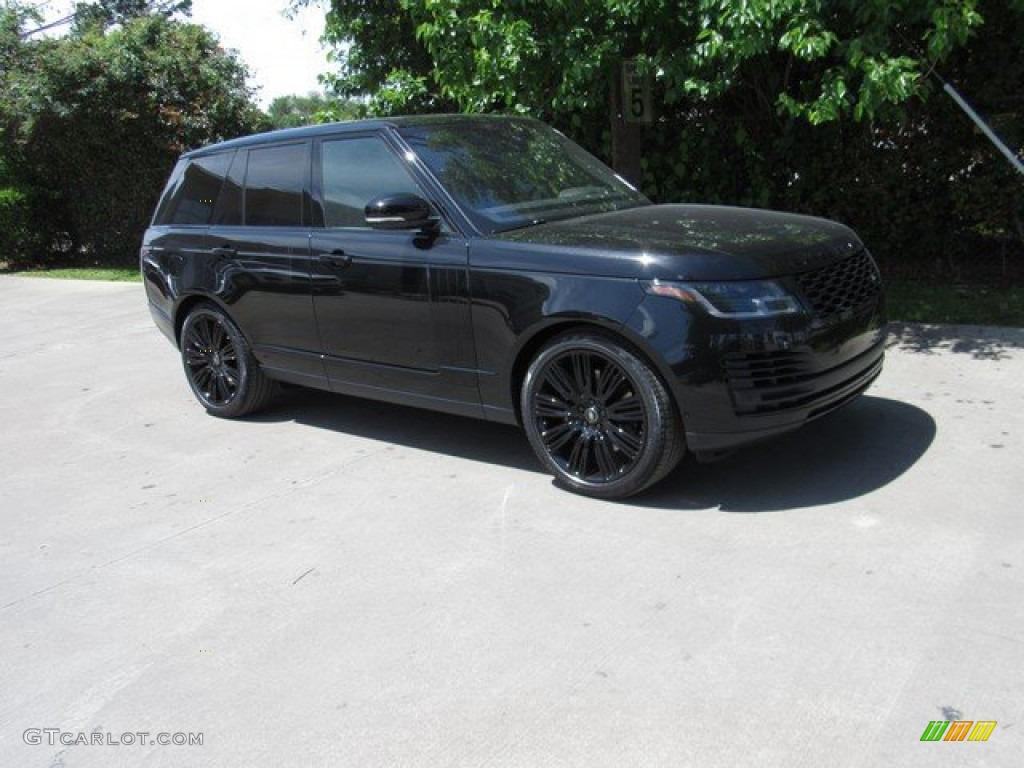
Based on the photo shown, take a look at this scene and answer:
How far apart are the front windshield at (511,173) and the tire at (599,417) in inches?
32.6

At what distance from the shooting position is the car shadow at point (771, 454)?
14.5 ft

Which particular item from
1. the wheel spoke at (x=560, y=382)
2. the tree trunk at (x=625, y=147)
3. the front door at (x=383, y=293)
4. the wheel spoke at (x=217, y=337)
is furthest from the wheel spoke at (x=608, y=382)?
the tree trunk at (x=625, y=147)

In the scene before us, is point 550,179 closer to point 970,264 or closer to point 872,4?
point 872,4

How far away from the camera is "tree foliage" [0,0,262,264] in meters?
15.6

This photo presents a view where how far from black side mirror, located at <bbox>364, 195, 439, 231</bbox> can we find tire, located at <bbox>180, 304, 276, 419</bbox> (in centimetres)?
186

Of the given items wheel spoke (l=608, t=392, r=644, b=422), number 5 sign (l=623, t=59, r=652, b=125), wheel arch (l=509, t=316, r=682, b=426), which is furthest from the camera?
number 5 sign (l=623, t=59, r=652, b=125)

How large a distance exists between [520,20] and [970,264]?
4.84 meters

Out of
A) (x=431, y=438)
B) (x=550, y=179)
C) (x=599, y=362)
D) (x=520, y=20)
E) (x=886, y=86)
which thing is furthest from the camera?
(x=520, y=20)

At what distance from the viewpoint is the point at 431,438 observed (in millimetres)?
5758

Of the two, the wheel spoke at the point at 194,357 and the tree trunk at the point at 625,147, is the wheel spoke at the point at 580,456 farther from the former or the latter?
the tree trunk at the point at 625,147

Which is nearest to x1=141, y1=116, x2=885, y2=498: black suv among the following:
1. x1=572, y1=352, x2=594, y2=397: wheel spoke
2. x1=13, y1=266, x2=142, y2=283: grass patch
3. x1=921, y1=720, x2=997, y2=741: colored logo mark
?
x1=572, y1=352, x2=594, y2=397: wheel spoke

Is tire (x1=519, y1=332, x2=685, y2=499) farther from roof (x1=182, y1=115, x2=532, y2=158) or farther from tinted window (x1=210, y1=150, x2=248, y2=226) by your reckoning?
tinted window (x1=210, y1=150, x2=248, y2=226)

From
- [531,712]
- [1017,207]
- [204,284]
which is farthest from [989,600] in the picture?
[1017,207]

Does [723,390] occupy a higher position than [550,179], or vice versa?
[550,179]
